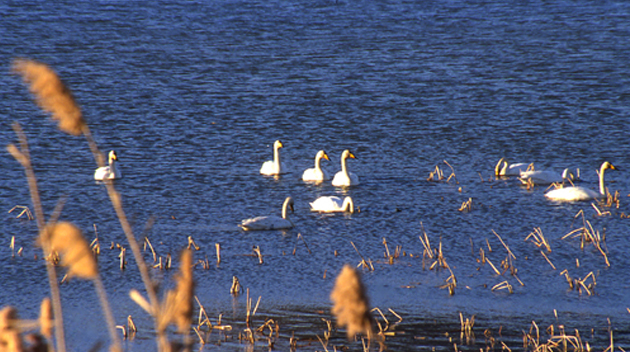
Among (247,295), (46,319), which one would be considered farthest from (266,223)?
(46,319)

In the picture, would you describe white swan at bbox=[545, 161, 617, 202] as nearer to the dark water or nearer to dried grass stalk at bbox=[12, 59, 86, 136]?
the dark water

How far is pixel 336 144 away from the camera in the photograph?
1944cm

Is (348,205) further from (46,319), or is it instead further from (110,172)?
(46,319)

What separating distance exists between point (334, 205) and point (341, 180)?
6.73 ft

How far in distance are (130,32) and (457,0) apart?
55.2ft

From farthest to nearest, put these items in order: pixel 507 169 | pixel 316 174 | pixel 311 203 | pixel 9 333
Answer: pixel 316 174 < pixel 507 169 < pixel 311 203 < pixel 9 333

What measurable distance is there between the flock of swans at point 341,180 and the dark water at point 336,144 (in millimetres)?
250

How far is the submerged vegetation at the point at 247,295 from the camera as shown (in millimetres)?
1960

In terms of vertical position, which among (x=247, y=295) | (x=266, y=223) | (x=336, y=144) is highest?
(x=247, y=295)

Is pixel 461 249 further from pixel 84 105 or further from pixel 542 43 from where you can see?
pixel 542 43

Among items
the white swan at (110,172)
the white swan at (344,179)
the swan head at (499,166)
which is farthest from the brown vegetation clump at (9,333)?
the swan head at (499,166)

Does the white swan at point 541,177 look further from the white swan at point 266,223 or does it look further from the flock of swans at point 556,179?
the white swan at point 266,223

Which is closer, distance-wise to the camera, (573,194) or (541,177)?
(573,194)

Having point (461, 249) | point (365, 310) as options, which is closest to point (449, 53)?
point (461, 249)
